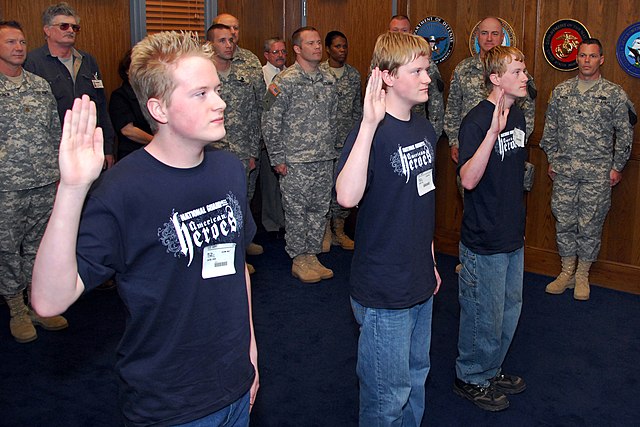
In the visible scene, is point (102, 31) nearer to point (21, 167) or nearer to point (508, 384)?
point (21, 167)

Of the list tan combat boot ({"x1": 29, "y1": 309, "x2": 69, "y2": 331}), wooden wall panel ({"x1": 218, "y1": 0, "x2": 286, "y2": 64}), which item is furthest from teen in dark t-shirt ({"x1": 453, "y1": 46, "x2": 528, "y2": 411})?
wooden wall panel ({"x1": 218, "y1": 0, "x2": 286, "y2": 64})

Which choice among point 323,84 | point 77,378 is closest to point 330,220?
point 323,84

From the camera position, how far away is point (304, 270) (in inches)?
198

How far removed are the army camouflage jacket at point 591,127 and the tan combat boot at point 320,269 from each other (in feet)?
5.74

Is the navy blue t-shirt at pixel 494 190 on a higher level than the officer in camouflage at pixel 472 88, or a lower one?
lower

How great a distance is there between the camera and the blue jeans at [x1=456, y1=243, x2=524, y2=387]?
292cm

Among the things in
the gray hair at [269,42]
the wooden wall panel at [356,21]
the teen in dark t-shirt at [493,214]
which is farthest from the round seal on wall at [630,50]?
the gray hair at [269,42]

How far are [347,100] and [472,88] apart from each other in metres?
1.16

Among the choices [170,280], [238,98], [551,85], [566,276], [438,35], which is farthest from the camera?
[438,35]

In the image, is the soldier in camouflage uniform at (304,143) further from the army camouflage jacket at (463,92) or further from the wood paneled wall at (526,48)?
the wood paneled wall at (526,48)

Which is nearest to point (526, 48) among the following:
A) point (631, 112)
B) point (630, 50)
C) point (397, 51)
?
point (630, 50)

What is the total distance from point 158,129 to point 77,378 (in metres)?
2.26

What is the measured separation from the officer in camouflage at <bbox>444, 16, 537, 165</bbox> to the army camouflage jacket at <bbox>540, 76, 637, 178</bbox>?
0.51ft

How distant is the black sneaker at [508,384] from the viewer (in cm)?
329
